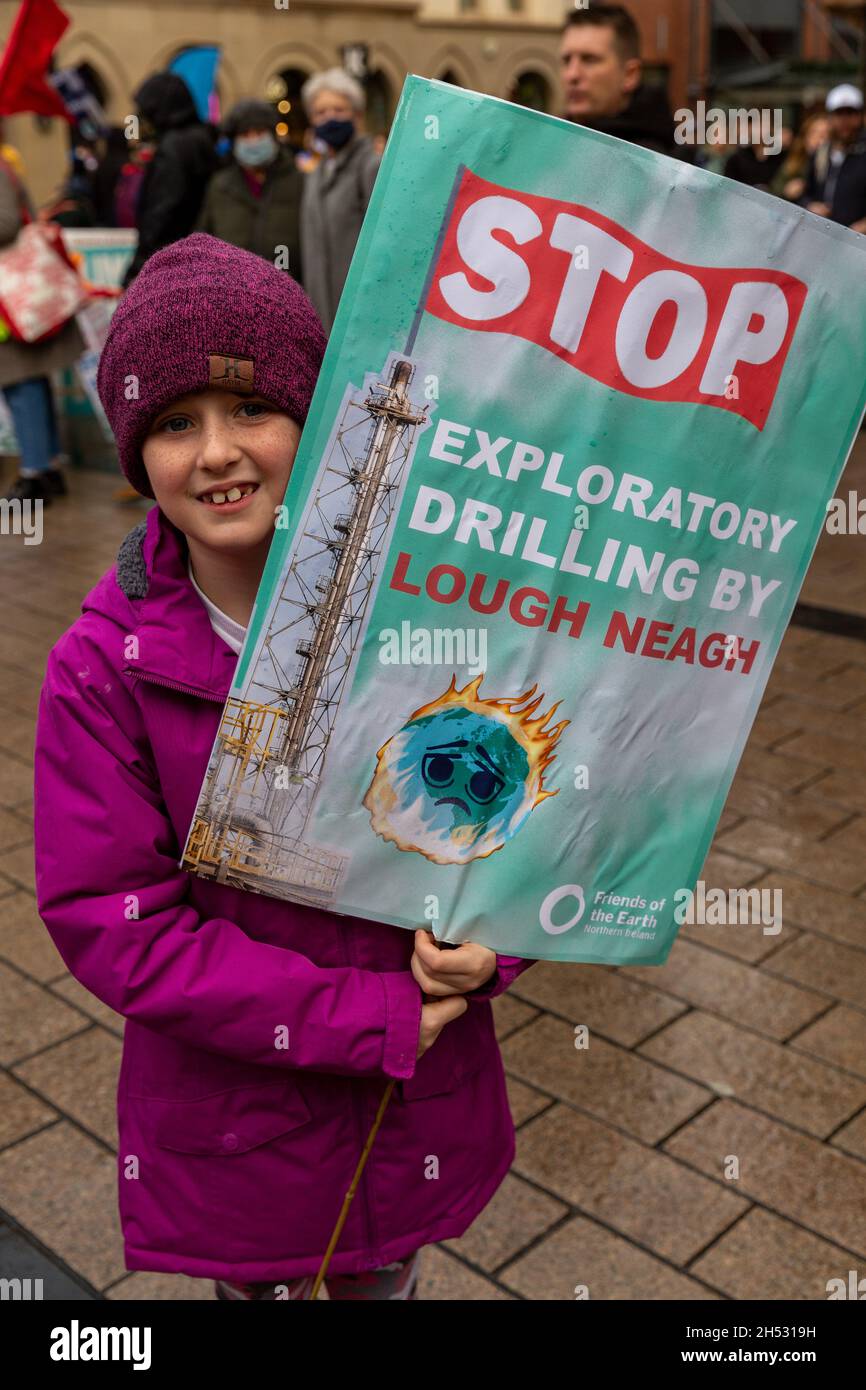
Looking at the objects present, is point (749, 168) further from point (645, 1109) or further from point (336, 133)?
point (645, 1109)

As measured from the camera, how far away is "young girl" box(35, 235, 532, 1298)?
4.93 feet

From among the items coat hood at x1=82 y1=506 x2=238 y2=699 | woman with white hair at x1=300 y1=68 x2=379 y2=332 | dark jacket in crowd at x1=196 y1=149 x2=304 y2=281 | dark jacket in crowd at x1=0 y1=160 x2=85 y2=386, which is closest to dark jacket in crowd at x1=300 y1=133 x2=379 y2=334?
woman with white hair at x1=300 y1=68 x2=379 y2=332

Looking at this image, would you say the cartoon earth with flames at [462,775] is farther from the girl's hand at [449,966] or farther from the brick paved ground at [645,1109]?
the brick paved ground at [645,1109]

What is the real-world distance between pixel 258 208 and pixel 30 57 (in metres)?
1.92

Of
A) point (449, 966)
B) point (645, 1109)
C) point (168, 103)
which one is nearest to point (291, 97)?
point (168, 103)

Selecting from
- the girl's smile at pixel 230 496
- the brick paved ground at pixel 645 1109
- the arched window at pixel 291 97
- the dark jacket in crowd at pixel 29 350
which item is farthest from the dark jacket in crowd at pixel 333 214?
the arched window at pixel 291 97

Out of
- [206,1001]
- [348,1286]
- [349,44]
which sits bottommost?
[348,1286]

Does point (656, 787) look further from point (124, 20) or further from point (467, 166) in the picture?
point (124, 20)

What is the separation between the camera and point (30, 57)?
7.94 metres

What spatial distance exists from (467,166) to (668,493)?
38cm

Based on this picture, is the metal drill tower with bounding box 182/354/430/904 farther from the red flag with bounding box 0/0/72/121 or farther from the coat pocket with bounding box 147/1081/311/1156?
the red flag with bounding box 0/0/72/121

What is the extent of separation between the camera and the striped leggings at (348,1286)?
184 centimetres

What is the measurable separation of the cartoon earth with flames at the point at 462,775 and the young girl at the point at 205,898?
136 mm

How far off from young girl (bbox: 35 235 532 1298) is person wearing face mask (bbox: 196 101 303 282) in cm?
586
